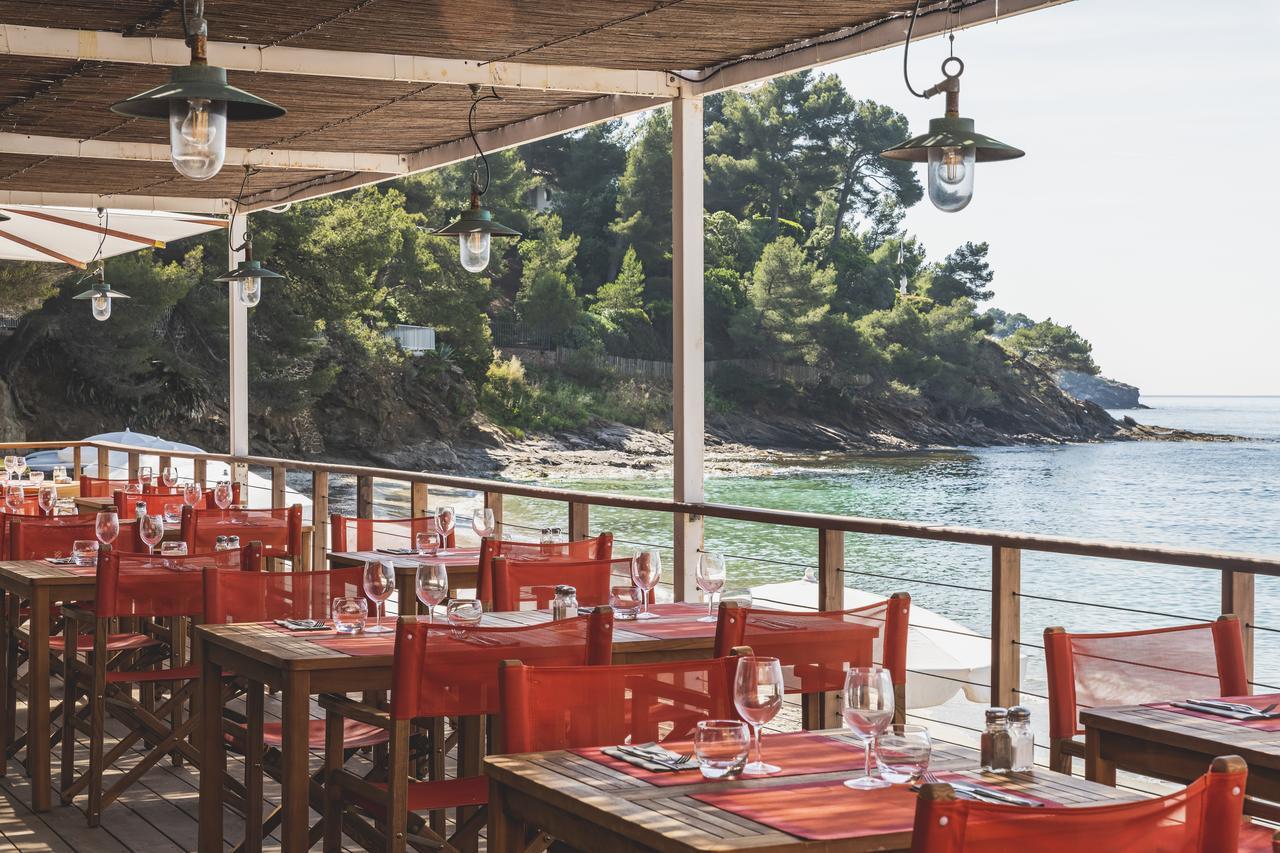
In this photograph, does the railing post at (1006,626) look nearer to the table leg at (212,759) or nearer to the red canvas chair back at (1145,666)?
the red canvas chair back at (1145,666)

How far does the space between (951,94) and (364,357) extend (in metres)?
31.6

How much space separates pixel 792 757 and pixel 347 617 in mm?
1612

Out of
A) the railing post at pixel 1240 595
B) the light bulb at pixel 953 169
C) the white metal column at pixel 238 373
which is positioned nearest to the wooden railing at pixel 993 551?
the railing post at pixel 1240 595

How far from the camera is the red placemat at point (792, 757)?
2287 mm

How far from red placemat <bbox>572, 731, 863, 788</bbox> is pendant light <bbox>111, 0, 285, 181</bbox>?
1642mm

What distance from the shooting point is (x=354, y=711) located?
3.27 meters

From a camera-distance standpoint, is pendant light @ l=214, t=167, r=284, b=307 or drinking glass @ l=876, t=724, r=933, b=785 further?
pendant light @ l=214, t=167, r=284, b=307

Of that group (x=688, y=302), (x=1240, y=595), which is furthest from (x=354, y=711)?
(x=688, y=302)

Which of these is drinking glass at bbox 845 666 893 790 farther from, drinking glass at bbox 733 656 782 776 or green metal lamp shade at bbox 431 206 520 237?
green metal lamp shade at bbox 431 206 520 237

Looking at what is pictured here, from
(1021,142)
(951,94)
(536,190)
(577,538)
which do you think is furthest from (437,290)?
(951,94)

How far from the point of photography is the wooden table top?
196 cm

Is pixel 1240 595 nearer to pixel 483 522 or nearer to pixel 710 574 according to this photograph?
pixel 710 574

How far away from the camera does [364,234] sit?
1268 inches

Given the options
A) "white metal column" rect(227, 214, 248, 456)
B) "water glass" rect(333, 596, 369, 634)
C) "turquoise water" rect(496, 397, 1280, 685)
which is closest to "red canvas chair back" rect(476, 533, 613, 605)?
"water glass" rect(333, 596, 369, 634)
